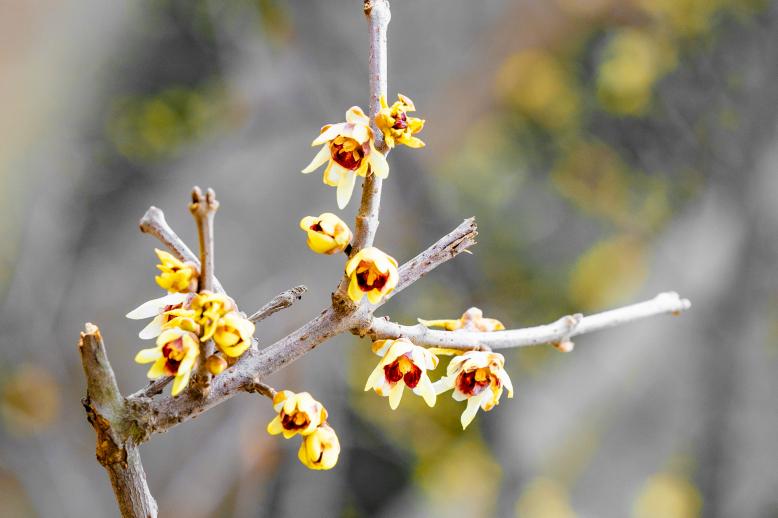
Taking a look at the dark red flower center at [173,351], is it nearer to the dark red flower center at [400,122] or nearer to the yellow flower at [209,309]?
the yellow flower at [209,309]

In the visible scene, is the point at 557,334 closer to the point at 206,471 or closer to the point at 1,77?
the point at 206,471

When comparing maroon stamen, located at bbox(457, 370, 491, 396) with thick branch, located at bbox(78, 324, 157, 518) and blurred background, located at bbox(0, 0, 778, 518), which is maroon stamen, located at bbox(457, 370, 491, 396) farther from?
blurred background, located at bbox(0, 0, 778, 518)

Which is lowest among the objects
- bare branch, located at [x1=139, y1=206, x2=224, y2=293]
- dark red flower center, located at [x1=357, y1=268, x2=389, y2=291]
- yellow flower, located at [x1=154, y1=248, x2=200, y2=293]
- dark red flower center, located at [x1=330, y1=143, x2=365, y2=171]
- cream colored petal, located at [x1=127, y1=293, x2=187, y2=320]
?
dark red flower center, located at [x1=357, y1=268, x2=389, y2=291]

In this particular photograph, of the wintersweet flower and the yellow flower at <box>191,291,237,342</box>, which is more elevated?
the wintersweet flower

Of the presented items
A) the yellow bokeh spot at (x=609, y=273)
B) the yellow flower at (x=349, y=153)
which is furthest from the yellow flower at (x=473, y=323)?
the yellow bokeh spot at (x=609, y=273)

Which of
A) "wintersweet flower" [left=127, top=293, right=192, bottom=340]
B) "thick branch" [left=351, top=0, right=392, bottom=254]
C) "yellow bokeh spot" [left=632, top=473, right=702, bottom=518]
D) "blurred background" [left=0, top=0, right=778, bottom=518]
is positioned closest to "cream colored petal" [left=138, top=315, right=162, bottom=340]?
"wintersweet flower" [left=127, top=293, right=192, bottom=340]

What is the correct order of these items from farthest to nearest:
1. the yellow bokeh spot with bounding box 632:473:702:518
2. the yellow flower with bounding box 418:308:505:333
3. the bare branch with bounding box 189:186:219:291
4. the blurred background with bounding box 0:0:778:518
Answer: the yellow bokeh spot with bounding box 632:473:702:518 < the blurred background with bounding box 0:0:778:518 < the yellow flower with bounding box 418:308:505:333 < the bare branch with bounding box 189:186:219:291

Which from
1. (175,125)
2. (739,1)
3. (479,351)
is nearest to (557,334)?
(479,351)
